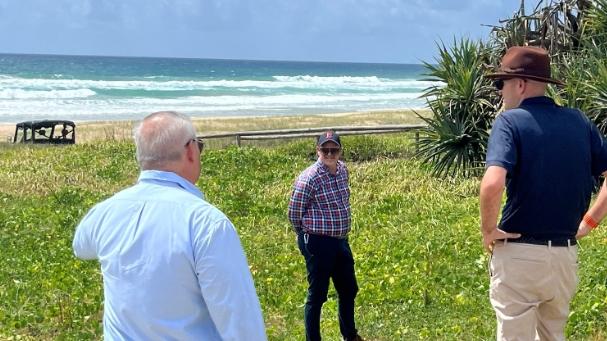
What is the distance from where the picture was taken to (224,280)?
2551mm

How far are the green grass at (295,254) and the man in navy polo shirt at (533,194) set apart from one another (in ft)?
6.09

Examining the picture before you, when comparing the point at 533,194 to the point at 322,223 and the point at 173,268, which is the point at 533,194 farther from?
the point at 322,223

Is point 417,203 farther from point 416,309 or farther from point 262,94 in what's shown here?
point 262,94

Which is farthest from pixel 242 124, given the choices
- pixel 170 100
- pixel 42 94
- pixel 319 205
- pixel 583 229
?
pixel 583 229

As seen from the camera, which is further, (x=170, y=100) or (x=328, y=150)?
(x=170, y=100)

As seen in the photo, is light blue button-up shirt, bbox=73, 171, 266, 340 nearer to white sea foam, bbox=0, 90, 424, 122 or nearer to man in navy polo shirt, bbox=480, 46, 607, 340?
man in navy polo shirt, bbox=480, 46, 607, 340

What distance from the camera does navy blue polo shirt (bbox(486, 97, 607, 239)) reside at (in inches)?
153

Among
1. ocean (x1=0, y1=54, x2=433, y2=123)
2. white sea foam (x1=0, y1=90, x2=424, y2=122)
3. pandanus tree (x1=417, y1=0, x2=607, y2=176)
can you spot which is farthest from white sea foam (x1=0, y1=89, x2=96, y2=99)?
pandanus tree (x1=417, y1=0, x2=607, y2=176)

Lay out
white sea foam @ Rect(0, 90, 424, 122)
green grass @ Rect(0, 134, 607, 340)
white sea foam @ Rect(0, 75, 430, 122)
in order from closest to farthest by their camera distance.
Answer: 1. green grass @ Rect(0, 134, 607, 340)
2. white sea foam @ Rect(0, 90, 424, 122)
3. white sea foam @ Rect(0, 75, 430, 122)

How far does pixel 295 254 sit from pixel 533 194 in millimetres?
5599

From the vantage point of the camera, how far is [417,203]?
1207 cm

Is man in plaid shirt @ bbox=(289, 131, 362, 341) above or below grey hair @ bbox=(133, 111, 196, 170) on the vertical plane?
below

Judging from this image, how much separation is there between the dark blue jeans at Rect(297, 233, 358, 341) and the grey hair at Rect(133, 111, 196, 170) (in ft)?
10.5

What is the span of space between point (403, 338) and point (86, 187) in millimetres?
9961
